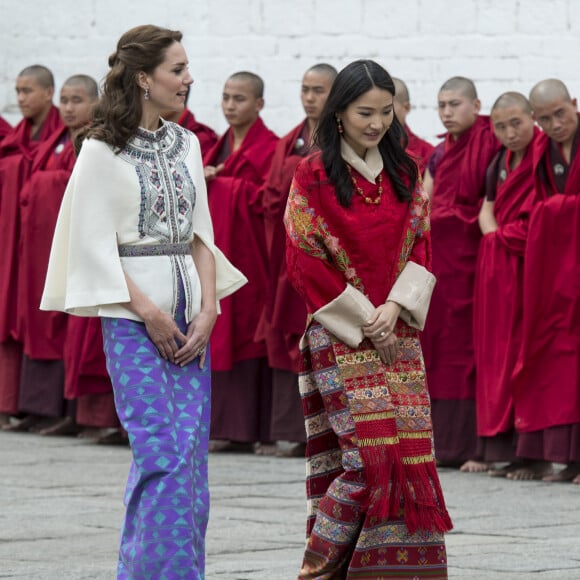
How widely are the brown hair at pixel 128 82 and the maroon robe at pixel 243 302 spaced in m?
4.05

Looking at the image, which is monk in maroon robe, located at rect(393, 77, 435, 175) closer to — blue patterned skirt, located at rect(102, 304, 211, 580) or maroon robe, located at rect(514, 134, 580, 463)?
maroon robe, located at rect(514, 134, 580, 463)

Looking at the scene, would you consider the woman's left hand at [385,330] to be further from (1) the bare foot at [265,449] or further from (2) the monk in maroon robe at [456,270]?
(1) the bare foot at [265,449]

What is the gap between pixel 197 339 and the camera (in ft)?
12.2

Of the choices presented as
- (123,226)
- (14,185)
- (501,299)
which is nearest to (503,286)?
(501,299)

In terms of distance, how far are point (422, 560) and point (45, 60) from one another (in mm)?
6693

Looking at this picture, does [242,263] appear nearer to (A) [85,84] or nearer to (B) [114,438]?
(B) [114,438]

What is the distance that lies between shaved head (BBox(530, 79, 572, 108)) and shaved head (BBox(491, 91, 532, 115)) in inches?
10.6

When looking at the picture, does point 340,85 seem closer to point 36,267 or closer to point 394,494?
point 394,494

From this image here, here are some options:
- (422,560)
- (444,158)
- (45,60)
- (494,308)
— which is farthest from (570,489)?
(45,60)

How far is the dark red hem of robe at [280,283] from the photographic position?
7.59 metres

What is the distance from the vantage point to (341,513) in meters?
3.93

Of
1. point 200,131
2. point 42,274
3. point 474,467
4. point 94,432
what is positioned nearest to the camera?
point 474,467

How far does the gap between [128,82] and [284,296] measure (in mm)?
3889

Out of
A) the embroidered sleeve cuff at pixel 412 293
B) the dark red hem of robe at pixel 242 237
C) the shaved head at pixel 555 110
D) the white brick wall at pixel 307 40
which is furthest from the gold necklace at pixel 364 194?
the white brick wall at pixel 307 40
